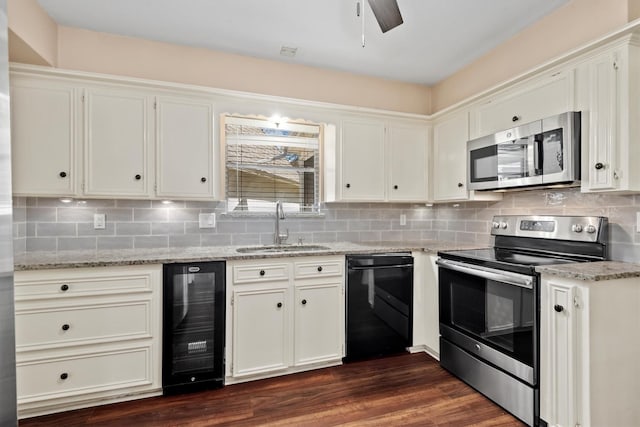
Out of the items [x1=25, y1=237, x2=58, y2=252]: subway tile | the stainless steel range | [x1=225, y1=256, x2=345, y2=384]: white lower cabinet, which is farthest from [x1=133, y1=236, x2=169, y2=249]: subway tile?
the stainless steel range

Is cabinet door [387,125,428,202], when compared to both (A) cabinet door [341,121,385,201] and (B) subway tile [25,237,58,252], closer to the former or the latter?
(A) cabinet door [341,121,385,201]

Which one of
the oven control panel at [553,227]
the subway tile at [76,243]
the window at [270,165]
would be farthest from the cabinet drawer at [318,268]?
the subway tile at [76,243]

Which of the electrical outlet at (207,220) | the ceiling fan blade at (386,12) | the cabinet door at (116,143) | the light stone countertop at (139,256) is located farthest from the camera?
the electrical outlet at (207,220)

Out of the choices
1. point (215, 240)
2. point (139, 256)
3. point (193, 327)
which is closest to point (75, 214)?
point (139, 256)

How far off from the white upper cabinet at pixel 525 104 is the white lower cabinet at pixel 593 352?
1122 millimetres

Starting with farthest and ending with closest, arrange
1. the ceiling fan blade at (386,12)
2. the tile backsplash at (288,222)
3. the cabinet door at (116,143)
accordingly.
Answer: the cabinet door at (116,143) → the tile backsplash at (288,222) → the ceiling fan blade at (386,12)

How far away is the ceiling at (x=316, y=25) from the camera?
7.32 feet

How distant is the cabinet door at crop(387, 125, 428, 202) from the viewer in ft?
10.5

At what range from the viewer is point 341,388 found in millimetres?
2342

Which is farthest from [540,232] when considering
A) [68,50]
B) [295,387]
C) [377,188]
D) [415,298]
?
[68,50]

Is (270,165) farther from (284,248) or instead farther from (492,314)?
(492,314)

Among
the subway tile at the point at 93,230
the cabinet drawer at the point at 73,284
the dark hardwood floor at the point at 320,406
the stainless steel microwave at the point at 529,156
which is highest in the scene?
the stainless steel microwave at the point at 529,156

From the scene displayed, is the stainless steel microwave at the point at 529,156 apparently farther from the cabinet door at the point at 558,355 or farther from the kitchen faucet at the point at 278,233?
the kitchen faucet at the point at 278,233

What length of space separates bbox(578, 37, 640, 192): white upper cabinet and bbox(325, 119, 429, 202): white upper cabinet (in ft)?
4.81
